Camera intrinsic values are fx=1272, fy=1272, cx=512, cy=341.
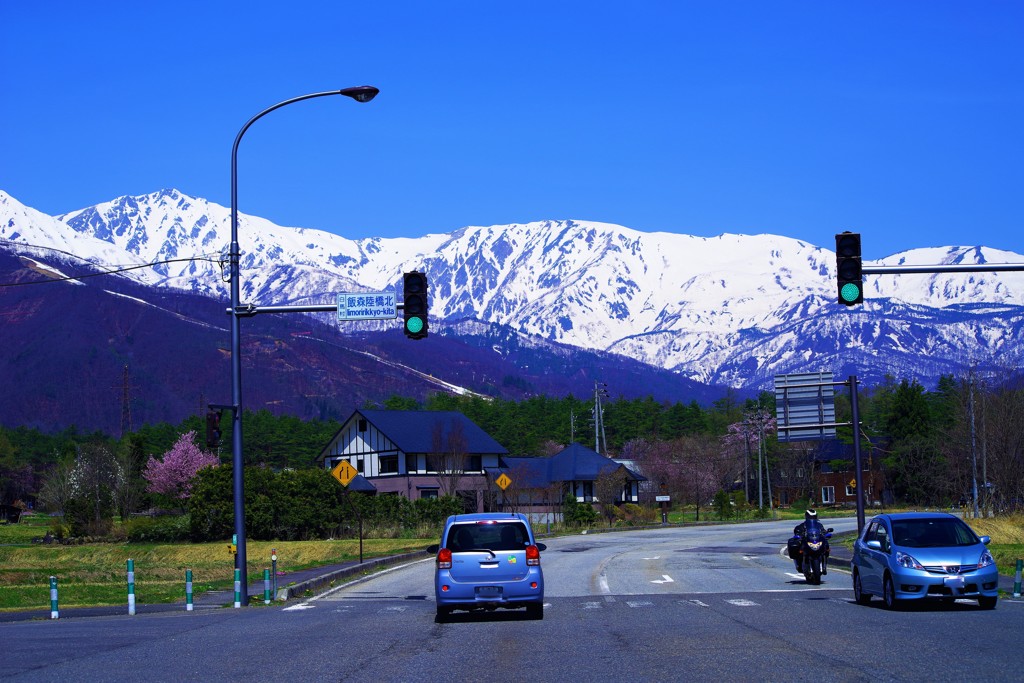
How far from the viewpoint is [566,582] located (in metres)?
31.0

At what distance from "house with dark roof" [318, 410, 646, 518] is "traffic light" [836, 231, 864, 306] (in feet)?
188

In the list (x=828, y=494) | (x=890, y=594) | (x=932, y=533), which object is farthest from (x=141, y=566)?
(x=828, y=494)

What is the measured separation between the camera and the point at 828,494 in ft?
382

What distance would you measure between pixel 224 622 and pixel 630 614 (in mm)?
6729

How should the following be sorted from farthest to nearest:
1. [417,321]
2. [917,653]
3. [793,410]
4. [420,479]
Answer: [420,479]
[793,410]
[417,321]
[917,653]

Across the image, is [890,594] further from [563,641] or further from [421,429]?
[421,429]

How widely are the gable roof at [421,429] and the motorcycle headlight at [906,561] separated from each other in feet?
216


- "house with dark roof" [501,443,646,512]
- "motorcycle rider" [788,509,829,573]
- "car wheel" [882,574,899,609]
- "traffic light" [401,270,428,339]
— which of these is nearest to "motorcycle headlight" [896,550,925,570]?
"car wheel" [882,574,899,609]

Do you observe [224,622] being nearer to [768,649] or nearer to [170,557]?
[768,649]

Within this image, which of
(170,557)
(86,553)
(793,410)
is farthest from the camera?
(86,553)

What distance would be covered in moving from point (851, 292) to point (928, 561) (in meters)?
4.49

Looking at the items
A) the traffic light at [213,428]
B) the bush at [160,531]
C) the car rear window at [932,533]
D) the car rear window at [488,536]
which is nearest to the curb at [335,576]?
the traffic light at [213,428]

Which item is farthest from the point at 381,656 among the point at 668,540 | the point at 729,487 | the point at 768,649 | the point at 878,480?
the point at 729,487

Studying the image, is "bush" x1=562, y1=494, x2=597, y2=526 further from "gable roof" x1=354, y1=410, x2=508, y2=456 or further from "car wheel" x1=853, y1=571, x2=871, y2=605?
"car wheel" x1=853, y1=571, x2=871, y2=605
